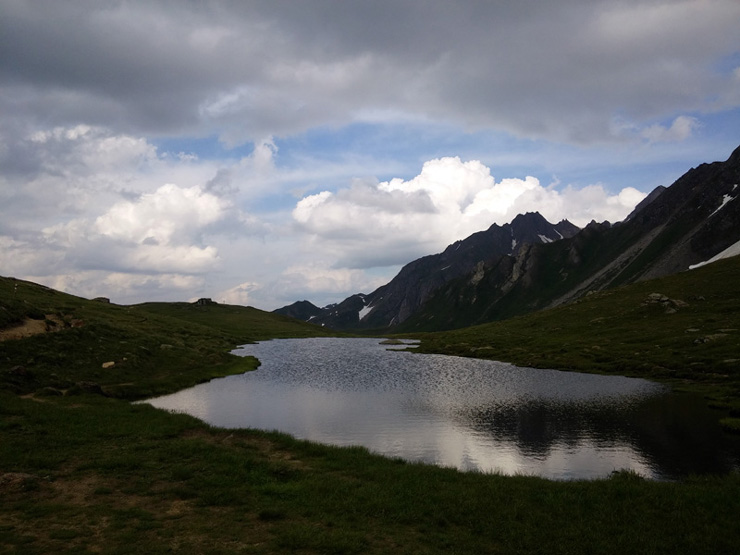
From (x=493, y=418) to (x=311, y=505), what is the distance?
29163mm

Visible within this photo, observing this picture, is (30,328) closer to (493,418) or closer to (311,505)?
(311,505)

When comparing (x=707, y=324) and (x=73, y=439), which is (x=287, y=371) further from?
(x=707, y=324)

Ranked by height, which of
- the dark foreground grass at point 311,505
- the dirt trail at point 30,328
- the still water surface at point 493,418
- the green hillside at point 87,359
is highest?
the dirt trail at point 30,328

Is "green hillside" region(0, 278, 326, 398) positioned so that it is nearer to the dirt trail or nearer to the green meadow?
the dirt trail

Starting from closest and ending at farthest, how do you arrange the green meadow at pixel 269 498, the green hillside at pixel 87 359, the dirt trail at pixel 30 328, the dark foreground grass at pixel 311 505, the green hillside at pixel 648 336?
the dark foreground grass at pixel 311 505 → the green meadow at pixel 269 498 → the green hillside at pixel 87 359 → the dirt trail at pixel 30 328 → the green hillside at pixel 648 336

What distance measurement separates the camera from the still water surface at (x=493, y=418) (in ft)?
102

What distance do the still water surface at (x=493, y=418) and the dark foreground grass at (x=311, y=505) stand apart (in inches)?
242

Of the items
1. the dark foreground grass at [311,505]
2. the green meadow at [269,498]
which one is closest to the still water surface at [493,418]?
the green meadow at [269,498]

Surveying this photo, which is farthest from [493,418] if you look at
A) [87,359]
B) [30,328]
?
[30,328]

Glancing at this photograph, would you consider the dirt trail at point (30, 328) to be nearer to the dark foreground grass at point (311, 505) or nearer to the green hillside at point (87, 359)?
the green hillside at point (87, 359)

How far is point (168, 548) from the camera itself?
15312 mm

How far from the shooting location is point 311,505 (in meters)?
19.8

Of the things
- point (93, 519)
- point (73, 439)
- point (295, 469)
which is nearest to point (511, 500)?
point (295, 469)

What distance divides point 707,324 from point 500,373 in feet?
136
